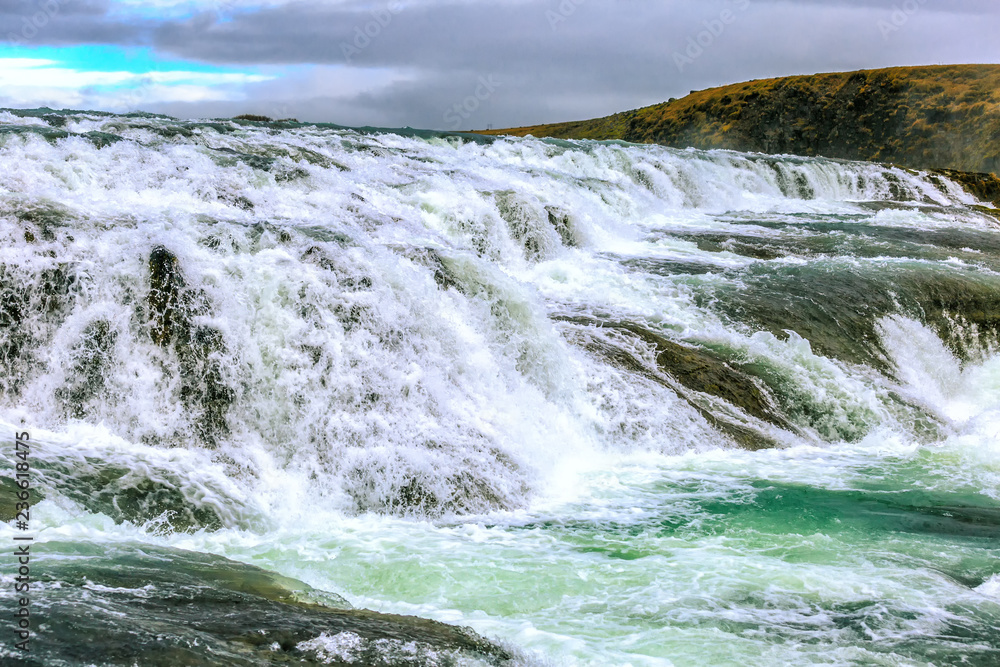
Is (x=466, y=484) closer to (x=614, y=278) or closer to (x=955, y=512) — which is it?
(x=955, y=512)

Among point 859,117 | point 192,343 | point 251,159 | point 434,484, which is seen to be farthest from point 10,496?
point 859,117

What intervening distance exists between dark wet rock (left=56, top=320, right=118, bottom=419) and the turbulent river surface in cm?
2

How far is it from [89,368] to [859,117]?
52.6 metres

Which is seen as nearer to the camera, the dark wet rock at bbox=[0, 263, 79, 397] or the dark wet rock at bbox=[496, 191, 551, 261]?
the dark wet rock at bbox=[0, 263, 79, 397]

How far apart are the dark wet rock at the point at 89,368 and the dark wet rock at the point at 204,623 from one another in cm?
230

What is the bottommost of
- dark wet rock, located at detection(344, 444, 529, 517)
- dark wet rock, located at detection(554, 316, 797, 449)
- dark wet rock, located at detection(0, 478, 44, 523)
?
dark wet rock, located at detection(344, 444, 529, 517)

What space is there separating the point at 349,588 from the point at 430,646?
1.51 meters

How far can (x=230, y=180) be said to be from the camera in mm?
11875

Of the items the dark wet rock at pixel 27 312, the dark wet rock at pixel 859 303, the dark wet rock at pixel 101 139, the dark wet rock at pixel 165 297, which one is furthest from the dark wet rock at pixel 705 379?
the dark wet rock at pixel 101 139

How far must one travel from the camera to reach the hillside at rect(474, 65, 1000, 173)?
45.3 m

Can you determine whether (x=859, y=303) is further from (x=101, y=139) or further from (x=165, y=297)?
(x=101, y=139)

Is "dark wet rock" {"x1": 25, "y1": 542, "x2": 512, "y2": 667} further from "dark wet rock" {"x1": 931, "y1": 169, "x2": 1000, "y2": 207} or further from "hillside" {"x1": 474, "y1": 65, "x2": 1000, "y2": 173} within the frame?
"hillside" {"x1": 474, "y1": 65, "x2": 1000, "y2": 173}

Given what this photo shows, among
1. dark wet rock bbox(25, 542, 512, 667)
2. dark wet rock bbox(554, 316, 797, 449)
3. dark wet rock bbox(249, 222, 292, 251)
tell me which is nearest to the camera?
dark wet rock bbox(25, 542, 512, 667)

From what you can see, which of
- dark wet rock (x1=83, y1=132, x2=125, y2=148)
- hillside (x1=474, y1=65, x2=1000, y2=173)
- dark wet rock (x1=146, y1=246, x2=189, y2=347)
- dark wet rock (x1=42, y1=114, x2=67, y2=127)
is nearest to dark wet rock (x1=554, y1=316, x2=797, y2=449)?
dark wet rock (x1=146, y1=246, x2=189, y2=347)
